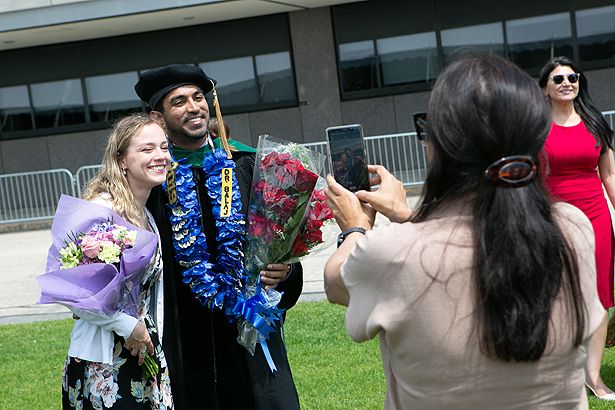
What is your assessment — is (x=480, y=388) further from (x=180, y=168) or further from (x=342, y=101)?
(x=342, y=101)

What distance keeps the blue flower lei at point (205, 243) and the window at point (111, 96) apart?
49.6ft

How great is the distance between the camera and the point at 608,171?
608cm

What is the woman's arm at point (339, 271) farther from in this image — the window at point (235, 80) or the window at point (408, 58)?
the window at point (235, 80)

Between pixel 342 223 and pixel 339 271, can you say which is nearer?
pixel 339 271

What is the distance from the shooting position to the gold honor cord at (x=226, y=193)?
13.3 feet

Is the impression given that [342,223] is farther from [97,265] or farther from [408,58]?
[408,58]

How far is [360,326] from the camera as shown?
86.0 inches

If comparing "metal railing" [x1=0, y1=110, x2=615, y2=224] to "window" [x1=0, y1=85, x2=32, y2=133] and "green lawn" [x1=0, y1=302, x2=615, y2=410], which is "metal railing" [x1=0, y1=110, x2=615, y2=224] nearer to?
"window" [x1=0, y1=85, x2=32, y2=133]

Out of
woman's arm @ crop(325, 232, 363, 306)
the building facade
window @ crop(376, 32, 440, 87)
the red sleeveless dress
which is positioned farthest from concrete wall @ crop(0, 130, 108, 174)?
woman's arm @ crop(325, 232, 363, 306)

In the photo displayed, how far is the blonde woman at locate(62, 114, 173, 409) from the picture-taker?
372cm

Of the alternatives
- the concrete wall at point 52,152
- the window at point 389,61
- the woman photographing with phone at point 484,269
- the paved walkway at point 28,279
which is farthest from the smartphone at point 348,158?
the concrete wall at point 52,152

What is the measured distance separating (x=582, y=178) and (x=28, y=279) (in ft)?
26.2

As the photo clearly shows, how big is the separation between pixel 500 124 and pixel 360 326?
0.57m

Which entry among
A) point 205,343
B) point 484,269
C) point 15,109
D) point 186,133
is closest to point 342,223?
point 484,269
